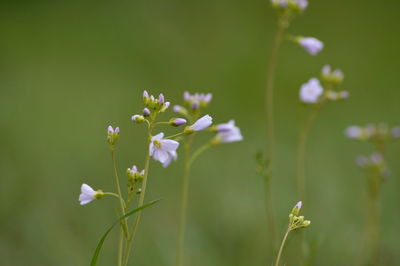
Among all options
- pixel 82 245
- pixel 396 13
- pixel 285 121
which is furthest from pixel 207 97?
pixel 396 13

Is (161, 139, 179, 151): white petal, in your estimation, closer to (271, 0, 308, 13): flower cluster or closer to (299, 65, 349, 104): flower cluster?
(299, 65, 349, 104): flower cluster

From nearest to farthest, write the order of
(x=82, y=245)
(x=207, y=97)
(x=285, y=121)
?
(x=207, y=97), (x=82, y=245), (x=285, y=121)

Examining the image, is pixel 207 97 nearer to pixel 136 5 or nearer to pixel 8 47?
pixel 8 47

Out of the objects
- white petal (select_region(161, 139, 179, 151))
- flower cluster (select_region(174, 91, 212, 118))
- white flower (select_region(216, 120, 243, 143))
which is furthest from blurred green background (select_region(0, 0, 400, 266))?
white petal (select_region(161, 139, 179, 151))

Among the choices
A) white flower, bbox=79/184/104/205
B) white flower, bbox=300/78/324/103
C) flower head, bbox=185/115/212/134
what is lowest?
white flower, bbox=79/184/104/205

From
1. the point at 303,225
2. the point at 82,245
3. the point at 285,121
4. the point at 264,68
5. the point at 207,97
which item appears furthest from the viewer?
the point at 264,68

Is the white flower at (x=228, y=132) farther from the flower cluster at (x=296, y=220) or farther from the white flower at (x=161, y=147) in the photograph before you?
the flower cluster at (x=296, y=220)

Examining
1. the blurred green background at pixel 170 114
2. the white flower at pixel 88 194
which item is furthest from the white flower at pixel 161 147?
the blurred green background at pixel 170 114

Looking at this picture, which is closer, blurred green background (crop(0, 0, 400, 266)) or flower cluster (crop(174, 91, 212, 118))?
flower cluster (crop(174, 91, 212, 118))
